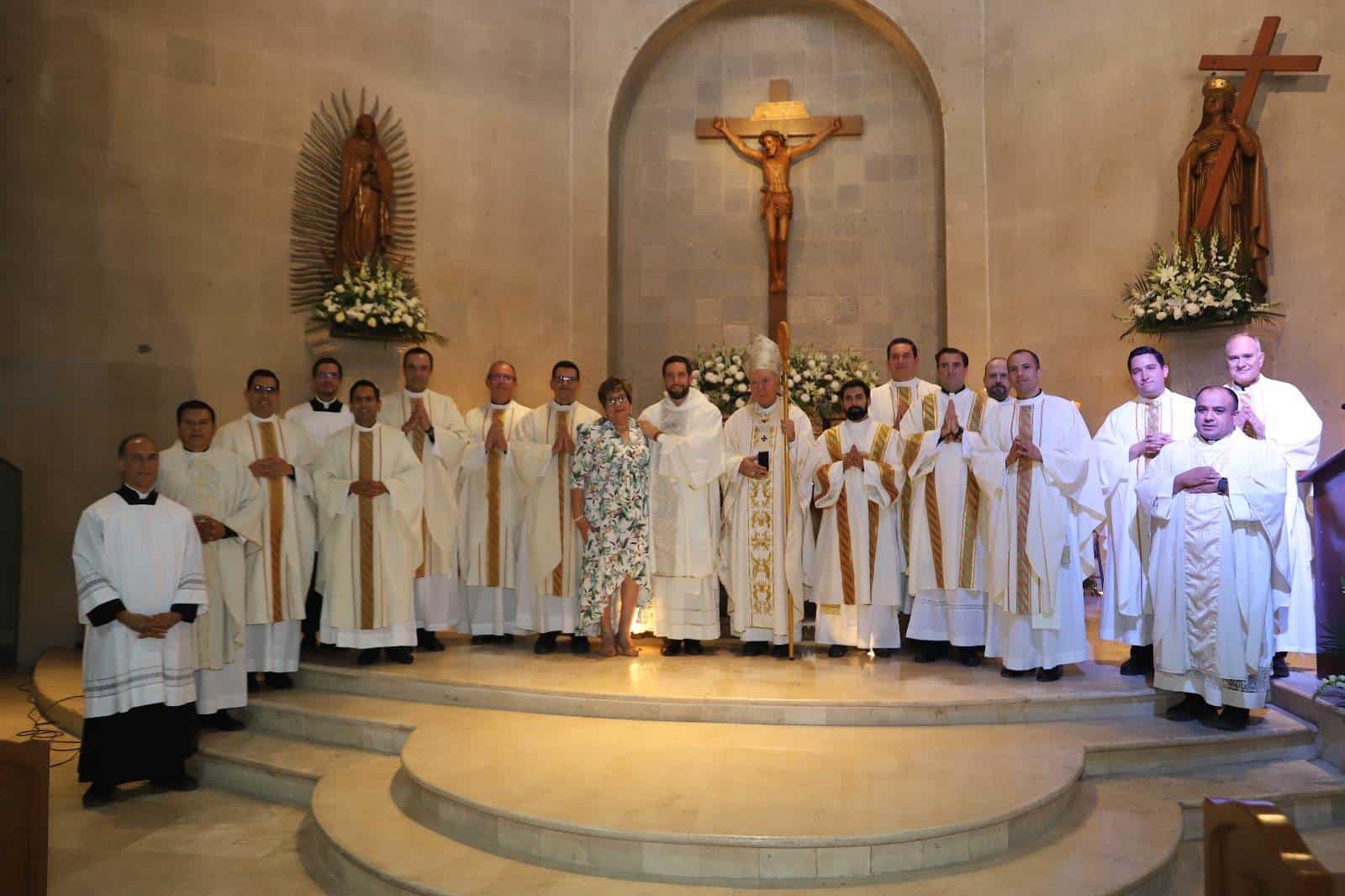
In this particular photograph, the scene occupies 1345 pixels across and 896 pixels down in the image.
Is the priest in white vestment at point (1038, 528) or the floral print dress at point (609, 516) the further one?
the floral print dress at point (609, 516)

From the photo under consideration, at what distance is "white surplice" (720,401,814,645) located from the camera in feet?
23.4

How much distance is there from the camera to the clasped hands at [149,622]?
5238 mm

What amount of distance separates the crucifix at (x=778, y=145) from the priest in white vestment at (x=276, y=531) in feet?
17.9

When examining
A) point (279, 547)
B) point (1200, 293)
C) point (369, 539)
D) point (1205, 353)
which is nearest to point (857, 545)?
point (369, 539)

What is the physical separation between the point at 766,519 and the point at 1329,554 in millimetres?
3190

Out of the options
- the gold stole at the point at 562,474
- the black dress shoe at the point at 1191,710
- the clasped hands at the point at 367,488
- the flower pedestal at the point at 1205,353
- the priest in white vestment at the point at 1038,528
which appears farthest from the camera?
the flower pedestal at the point at 1205,353

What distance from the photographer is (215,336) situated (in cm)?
881

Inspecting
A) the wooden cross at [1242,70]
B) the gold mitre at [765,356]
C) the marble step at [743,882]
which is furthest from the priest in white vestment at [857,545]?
the wooden cross at [1242,70]

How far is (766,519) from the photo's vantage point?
7.22 m

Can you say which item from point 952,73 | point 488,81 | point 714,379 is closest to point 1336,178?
point 952,73

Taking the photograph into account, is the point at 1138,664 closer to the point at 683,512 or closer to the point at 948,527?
the point at 948,527

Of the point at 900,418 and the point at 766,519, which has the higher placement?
the point at 900,418

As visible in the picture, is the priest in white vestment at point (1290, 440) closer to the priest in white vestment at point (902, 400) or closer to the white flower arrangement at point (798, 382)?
the priest in white vestment at point (902, 400)

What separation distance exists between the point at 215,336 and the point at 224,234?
0.83 m
